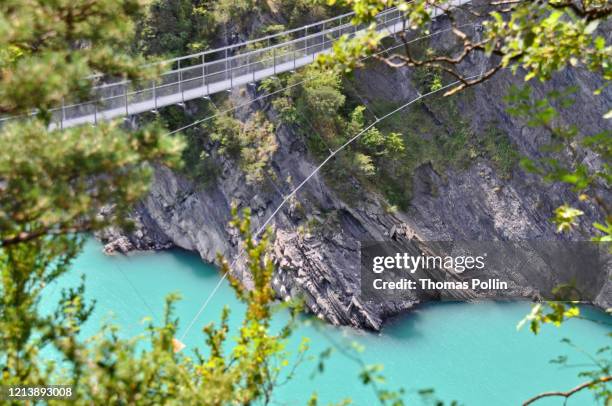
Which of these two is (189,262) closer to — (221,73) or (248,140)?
(248,140)

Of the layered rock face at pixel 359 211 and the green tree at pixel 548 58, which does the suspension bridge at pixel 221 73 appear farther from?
the green tree at pixel 548 58

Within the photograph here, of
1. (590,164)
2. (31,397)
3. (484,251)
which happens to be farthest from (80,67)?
(590,164)

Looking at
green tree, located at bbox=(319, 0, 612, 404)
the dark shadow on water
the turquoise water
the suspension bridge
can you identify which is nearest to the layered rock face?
the dark shadow on water

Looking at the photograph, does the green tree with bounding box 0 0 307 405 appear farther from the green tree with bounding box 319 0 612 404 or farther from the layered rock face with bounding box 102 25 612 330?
the layered rock face with bounding box 102 25 612 330

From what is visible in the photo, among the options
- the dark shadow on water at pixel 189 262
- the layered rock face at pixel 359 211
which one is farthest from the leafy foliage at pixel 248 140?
the dark shadow on water at pixel 189 262

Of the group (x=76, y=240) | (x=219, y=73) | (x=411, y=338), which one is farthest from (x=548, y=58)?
(x=411, y=338)

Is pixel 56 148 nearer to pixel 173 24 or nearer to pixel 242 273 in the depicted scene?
pixel 242 273
